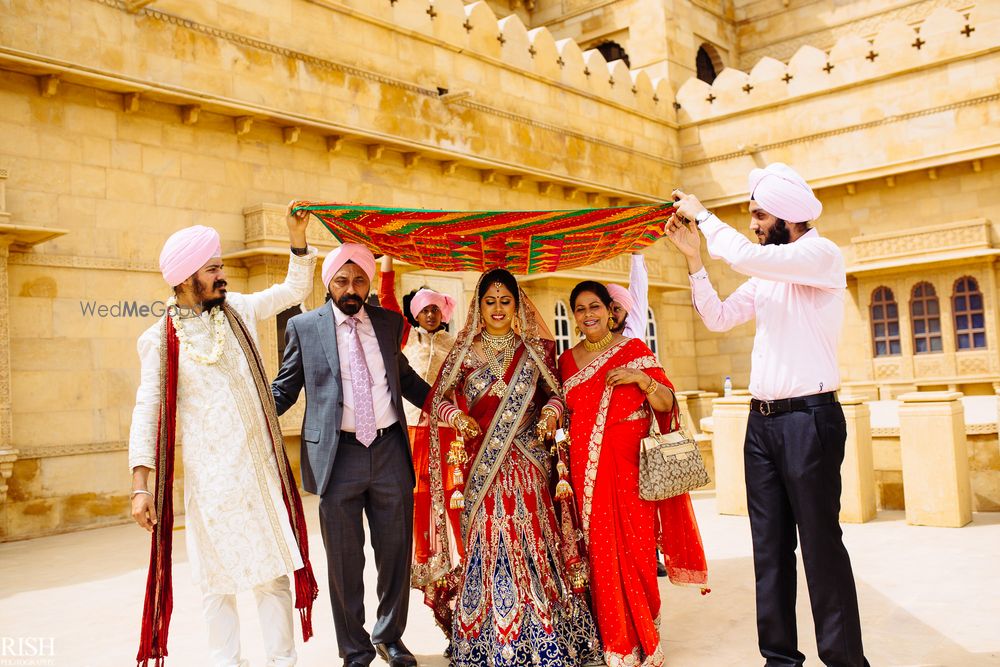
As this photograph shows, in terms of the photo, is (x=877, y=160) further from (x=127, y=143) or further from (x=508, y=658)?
(x=508, y=658)

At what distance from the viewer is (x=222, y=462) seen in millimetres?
3098

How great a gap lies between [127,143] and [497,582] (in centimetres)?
651

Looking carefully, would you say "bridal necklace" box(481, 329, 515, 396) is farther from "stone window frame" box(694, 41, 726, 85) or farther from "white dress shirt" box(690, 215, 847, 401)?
"stone window frame" box(694, 41, 726, 85)

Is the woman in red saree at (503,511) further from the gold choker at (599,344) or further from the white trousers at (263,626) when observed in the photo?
the white trousers at (263,626)

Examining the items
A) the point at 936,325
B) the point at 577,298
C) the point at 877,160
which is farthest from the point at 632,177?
the point at 577,298

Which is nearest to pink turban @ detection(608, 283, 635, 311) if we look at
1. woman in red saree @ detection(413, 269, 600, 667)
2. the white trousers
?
woman in red saree @ detection(413, 269, 600, 667)

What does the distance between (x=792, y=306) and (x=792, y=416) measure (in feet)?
1.37

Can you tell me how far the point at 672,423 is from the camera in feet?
12.1

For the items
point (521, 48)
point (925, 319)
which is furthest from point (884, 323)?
point (521, 48)

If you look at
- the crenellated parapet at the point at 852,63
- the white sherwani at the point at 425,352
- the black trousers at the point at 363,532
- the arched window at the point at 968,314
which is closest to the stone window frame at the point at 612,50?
the crenellated parapet at the point at 852,63

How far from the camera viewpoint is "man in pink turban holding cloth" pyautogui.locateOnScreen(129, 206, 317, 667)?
10.0 feet

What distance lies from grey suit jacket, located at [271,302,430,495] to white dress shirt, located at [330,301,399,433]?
0.08 feet

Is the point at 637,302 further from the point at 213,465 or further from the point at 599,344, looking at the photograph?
the point at 213,465

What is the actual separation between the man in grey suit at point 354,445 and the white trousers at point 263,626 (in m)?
0.29
